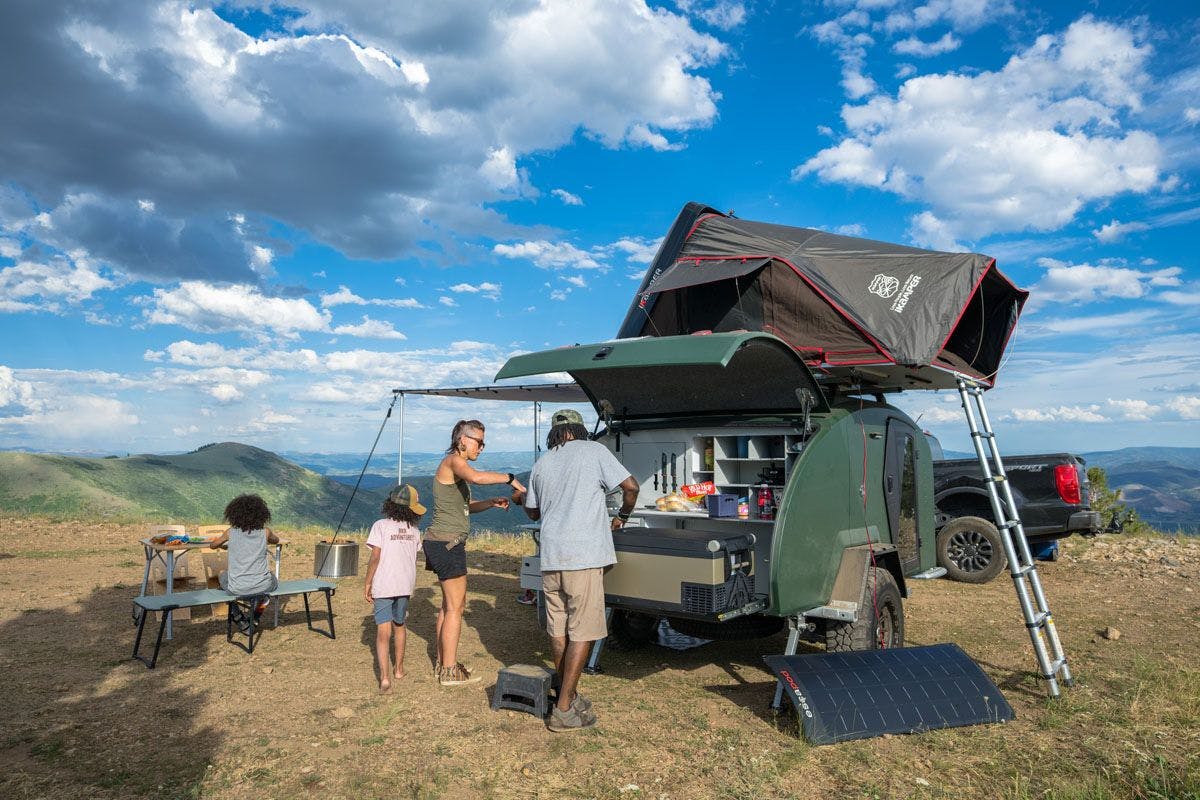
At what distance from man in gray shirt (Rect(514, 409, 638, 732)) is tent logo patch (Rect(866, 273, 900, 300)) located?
3.31m

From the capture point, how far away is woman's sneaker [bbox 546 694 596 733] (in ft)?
16.0

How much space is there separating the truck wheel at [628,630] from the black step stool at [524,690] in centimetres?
179

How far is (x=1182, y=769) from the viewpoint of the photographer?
4.07 metres

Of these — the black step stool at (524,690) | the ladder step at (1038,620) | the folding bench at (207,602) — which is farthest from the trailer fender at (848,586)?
the folding bench at (207,602)

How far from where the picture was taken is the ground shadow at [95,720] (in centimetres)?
412

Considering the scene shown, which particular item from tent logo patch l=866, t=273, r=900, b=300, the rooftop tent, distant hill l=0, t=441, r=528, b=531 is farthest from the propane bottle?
distant hill l=0, t=441, r=528, b=531

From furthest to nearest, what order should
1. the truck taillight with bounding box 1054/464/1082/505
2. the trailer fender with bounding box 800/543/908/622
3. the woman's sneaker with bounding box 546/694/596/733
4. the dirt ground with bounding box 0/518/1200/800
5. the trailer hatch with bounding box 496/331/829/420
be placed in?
the truck taillight with bounding box 1054/464/1082/505, the trailer fender with bounding box 800/543/908/622, the trailer hatch with bounding box 496/331/829/420, the woman's sneaker with bounding box 546/694/596/733, the dirt ground with bounding box 0/518/1200/800

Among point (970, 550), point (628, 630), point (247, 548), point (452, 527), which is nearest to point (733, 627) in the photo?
point (628, 630)

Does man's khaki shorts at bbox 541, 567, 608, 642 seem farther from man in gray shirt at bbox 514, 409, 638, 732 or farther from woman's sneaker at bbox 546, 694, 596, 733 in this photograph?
woman's sneaker at bbox 546, 694, 596, 733

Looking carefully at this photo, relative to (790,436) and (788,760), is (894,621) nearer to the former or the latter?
(790,436)

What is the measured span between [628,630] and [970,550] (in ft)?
19.6

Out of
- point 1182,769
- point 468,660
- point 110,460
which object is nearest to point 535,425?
point 468,660

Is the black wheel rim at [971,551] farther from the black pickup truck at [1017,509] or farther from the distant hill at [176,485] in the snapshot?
the distant hill at [176,485]

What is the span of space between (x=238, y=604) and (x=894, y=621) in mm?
5676
